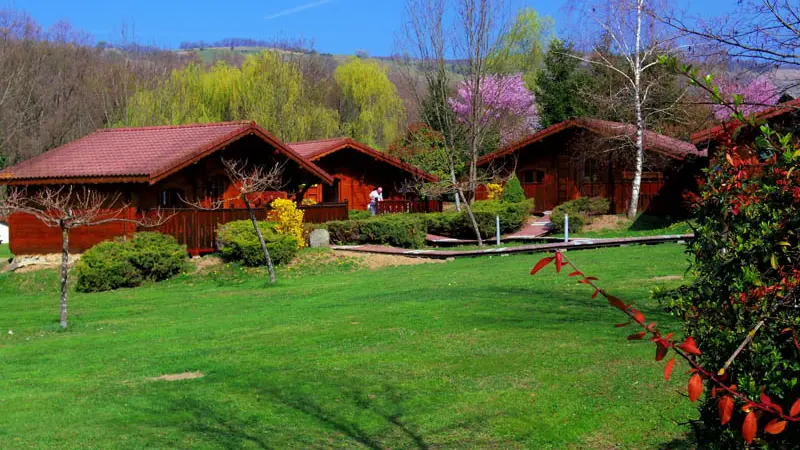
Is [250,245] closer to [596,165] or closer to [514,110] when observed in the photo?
[596,165]

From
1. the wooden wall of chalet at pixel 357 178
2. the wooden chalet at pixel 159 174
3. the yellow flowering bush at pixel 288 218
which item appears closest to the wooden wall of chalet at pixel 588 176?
the wooden wall of chalet at pixel 357 178

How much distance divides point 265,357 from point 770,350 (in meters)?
9.16

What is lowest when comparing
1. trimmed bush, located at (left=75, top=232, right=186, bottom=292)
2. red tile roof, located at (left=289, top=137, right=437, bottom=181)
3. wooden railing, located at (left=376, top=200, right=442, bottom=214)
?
trimmed bush, located at (left=75, top=232, right=186, bottom=292)

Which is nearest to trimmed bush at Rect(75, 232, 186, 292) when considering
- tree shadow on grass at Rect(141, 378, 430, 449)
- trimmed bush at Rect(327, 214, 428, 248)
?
trimmed bush at Rect(327, 214, 428, 248)

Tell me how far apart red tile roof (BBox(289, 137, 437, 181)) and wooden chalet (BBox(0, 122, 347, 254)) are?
5.91 metres

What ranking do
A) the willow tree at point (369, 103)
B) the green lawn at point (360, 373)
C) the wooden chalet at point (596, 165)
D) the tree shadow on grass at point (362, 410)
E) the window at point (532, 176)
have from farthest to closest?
the willow tree at point (369, 103) → the window at point (532, 176) → the wooden chalet at point (596, 165) → the green lawn at point (360, 373) → the tree shadow on grass at point (362, 410)

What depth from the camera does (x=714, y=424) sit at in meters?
5.07

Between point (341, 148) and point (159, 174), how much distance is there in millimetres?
14319

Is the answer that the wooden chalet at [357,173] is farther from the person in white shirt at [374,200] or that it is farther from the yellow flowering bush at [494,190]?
the yellow flowering bush at [494,190]

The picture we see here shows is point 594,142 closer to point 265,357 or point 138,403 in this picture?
point 265,357

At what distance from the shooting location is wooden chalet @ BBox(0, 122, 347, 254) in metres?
29.0

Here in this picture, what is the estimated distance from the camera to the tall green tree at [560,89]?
56.0 metres

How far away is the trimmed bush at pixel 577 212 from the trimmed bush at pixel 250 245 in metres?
12.4

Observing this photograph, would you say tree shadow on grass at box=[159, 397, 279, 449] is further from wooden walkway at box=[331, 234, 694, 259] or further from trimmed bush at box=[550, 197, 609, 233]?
trimmed bush at box=[550, 197, 609, 233]
